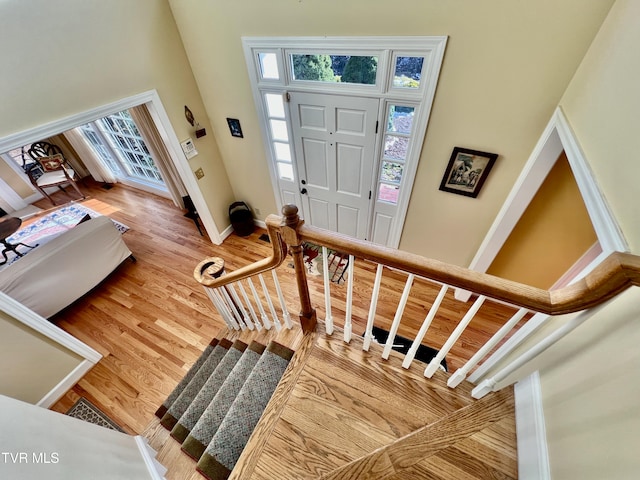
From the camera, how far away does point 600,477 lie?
2.22 feet

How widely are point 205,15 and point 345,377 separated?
3299 mm

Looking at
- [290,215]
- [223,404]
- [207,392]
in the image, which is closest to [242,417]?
[223,404]

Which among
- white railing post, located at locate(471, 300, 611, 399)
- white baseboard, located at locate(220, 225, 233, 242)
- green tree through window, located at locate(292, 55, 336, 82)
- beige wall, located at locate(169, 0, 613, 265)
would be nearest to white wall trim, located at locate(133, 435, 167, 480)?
white railing post, located at locate(471, 300, 611, 399)

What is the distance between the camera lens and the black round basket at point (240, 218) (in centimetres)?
382

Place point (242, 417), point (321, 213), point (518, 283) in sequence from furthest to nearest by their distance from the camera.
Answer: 1. point (321, 213)
2. point (242, 417)
3. point (518, 283)

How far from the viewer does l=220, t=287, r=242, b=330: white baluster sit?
77.0 inches

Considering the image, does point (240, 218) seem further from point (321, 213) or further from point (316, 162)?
point (316, 162)

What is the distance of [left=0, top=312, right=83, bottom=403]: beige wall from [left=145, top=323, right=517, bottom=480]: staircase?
174cm

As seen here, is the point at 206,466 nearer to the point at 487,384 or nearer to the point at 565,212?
the point at 487,384

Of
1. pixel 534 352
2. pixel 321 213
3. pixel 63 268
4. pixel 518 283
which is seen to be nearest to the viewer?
pixel 518 283

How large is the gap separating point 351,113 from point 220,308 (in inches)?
84.8

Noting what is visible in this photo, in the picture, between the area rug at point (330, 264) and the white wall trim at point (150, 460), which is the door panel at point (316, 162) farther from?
the white wall trim at point (150, 460)

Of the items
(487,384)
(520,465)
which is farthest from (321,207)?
(520,465)

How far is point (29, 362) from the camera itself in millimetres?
2072
